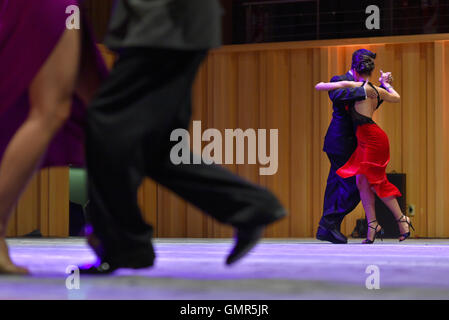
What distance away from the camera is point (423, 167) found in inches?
282

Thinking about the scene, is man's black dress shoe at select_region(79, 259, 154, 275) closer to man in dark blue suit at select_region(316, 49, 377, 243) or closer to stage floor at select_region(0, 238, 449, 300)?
stage floor at select_region(0, 238, 449, 300)

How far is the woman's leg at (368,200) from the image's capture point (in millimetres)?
4875

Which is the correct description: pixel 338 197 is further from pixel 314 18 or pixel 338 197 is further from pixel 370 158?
pixel 314 18

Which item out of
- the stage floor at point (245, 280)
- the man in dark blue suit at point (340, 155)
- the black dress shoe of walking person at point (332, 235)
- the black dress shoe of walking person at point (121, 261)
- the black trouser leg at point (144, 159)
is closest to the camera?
the stage floor at point (245, 280)

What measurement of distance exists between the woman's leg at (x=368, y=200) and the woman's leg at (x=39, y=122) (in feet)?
10.4

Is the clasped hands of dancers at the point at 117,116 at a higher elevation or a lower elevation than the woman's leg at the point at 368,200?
higher

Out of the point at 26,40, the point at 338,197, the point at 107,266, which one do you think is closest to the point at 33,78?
the point at 26,40

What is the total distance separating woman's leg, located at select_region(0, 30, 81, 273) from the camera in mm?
1963

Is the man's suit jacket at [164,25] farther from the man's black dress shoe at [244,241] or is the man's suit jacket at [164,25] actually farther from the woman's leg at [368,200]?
the woman's leg at [368,200]

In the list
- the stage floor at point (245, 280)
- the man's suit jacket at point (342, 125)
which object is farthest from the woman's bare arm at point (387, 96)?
the stage floor at point (245, 280)

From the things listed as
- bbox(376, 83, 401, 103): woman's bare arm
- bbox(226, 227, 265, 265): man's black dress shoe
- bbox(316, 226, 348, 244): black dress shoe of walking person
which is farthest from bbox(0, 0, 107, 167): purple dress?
bbox(376, 83, 401, 103): woman's bare arm

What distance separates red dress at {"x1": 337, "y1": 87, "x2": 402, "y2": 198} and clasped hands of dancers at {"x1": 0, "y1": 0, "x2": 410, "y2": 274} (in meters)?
2.96
